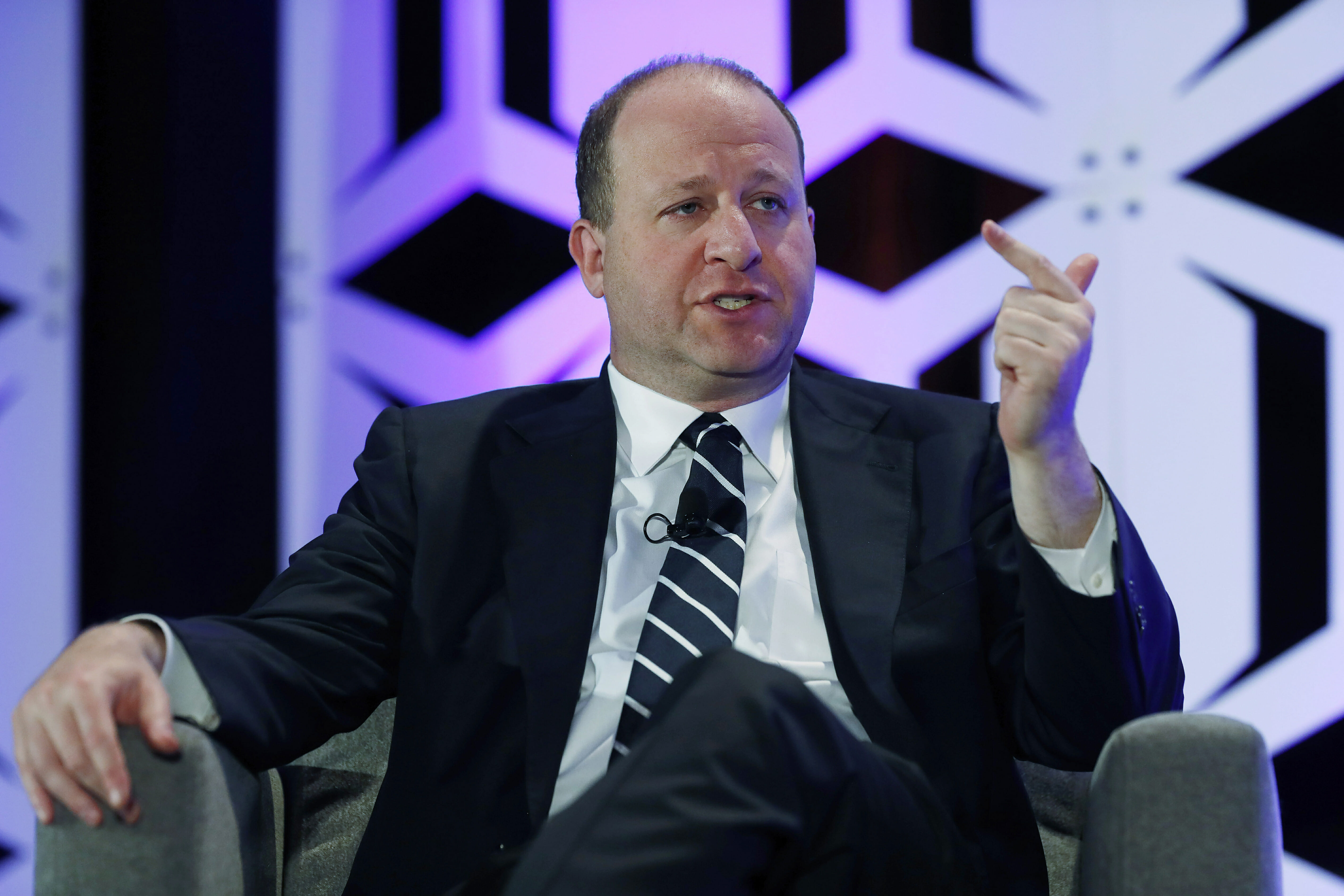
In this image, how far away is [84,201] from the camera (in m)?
2.24

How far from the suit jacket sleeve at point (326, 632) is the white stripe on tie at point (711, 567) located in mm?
412

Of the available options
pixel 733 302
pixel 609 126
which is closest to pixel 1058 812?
pixel 733 302

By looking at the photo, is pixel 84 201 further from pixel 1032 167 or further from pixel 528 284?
pixel 1032 167

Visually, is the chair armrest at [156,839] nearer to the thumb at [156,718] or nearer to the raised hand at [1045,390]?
the thumb at [156,718]

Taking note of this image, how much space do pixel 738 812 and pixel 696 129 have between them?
3.60ft

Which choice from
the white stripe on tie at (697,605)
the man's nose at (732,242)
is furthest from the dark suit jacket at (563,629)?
the man's nose at (732,242)

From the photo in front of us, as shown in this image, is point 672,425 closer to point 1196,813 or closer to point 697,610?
point 697,610

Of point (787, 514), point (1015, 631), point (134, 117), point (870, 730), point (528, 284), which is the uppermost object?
point (134, 117)

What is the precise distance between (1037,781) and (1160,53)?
1.53 m

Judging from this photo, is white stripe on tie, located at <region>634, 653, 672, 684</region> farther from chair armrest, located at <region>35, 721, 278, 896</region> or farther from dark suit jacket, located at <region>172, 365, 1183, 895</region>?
chair armrest, located at <region>35, 721, 278, 896</region>

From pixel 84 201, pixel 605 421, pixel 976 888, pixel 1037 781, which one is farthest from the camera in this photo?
pixel 84 201

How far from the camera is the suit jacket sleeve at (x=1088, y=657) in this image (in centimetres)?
128

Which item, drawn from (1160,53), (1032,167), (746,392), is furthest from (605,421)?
(1160,53)

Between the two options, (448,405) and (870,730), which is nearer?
(870,730)
